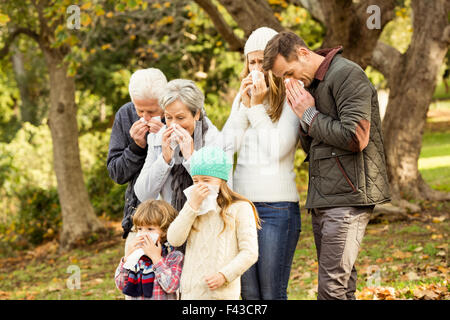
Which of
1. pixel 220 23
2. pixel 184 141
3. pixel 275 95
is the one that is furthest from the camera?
pixel 220 23

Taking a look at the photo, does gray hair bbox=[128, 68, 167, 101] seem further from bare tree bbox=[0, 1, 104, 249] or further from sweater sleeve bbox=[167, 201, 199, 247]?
bare tree bbox=[0, 1, 104, 249]

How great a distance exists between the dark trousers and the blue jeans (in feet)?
0.67

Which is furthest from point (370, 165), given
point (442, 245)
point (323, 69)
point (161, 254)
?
point (442, 245)

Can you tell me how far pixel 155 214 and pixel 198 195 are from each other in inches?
14.7

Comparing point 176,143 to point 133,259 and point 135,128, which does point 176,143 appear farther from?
point 133,259

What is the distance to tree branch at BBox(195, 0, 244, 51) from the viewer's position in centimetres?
779

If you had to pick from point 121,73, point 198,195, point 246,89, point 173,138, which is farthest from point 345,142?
point 121,73

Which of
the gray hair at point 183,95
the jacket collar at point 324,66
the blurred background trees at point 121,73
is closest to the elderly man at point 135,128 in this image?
the gray hair at point 183,95

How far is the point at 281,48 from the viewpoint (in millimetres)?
3145

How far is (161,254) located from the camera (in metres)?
3.21

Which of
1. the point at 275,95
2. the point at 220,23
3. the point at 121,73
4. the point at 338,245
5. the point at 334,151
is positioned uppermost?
the point at 220,23

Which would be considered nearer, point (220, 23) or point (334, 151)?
point (334, 151)
